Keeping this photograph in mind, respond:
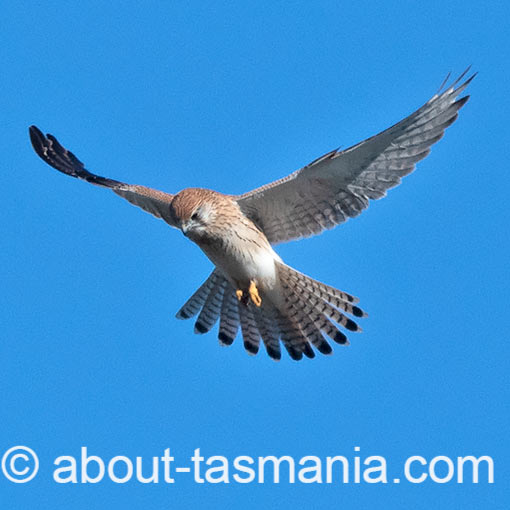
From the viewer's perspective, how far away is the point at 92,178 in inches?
441

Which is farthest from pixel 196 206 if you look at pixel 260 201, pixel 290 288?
pixel 290 288

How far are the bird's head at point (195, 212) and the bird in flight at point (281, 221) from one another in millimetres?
11

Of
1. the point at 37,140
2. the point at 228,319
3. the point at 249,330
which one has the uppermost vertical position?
the point at 37,140

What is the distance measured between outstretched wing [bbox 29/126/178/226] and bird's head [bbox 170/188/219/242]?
0.63 m

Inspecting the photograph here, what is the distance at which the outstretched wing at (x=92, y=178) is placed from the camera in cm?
1080

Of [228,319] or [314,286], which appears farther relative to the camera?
[228,319]

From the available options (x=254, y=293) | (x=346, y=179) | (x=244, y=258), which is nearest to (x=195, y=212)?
(x=244, y=258)

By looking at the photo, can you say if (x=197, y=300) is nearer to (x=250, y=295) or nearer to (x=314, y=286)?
(x=250, y=295)

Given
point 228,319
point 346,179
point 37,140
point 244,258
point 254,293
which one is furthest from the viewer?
point 37,140

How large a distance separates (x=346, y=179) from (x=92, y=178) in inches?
105

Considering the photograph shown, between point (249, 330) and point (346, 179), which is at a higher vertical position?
point (346, 179)

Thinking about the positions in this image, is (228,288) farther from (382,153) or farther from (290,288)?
(382,153)

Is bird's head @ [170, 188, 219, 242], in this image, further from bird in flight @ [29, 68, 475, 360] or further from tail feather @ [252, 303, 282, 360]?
tail feather @ [252, 303, 282, 360]

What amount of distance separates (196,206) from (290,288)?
141 cm
